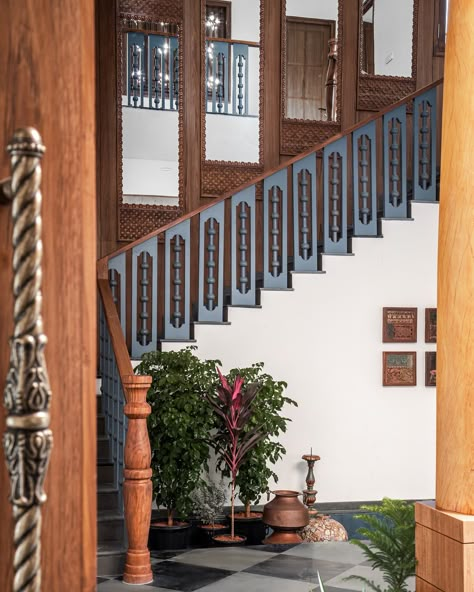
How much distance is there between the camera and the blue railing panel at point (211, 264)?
273 inches

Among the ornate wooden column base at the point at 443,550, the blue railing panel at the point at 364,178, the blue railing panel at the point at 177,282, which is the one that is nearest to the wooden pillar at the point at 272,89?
the blue railing panel at the point at 364,178

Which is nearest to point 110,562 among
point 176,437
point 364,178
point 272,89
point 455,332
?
point 176,437

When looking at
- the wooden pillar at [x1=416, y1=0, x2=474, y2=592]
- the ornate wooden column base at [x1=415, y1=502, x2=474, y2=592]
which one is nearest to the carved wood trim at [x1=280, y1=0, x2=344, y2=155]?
the wooden pillar at [x1=416, y1=0, x2=474, y2=592]

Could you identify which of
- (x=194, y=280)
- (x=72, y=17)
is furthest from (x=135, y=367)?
(x=72, y=17)

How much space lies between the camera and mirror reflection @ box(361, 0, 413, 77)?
337 inches

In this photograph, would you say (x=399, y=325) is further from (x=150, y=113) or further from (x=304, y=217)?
(x=150, y=113)

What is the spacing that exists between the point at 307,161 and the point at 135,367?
220 cm

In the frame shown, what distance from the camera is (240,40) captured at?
27.0ft

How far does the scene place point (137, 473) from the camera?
488 cm

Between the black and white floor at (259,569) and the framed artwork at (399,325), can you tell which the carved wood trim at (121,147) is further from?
the black and white floor at (259,569)

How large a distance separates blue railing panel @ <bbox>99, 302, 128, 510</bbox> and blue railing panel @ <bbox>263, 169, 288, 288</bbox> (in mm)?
1405

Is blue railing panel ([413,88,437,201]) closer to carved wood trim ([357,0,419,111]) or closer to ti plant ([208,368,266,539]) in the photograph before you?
carved wood trim ([357,0,419,111])

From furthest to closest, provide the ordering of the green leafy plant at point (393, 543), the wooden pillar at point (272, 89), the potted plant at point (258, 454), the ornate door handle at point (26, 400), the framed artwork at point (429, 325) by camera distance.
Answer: the wooden pillar at point (272, 89), the framed artwork at point (429, 325), the potted plant at point (258, 454), the green leafy plant at point (393, 543), the ornate door handle at point (26, 400)

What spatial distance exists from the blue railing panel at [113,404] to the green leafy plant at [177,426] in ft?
0.82
